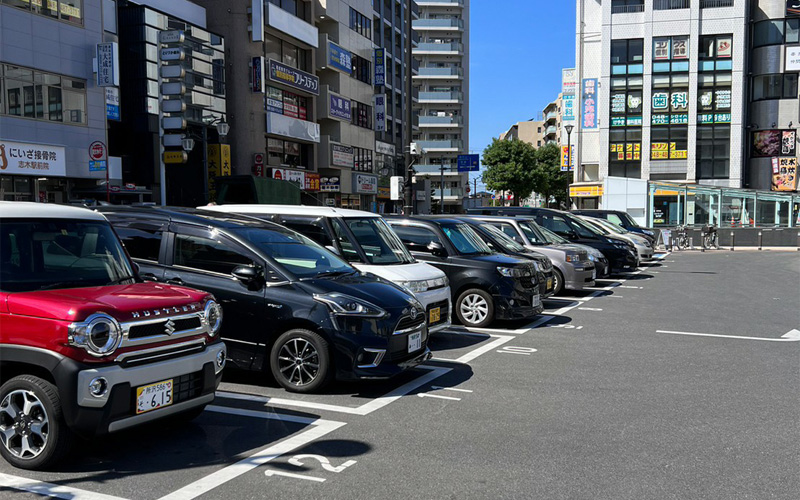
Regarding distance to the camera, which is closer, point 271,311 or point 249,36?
point 271,311

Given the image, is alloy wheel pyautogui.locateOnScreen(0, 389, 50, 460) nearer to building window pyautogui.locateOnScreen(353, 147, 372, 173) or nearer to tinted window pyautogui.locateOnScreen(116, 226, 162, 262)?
Result: tinted window pyautogui.locateOnScreen(116, 226, 162, 262)

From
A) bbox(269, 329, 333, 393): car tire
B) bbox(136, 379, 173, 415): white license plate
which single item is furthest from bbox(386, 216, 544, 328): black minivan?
bbox(136, 379, 173, 415): white license plate

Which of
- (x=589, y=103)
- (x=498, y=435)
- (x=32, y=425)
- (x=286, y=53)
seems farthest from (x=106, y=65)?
(x=589, y=103)

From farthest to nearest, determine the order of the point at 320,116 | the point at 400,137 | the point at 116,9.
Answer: the point at 400,137 < the point at 320,116 < the point at 116,9

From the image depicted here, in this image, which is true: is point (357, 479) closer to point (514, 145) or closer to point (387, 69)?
point (387, 69)

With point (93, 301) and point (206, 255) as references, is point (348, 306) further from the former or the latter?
point (93, 301)

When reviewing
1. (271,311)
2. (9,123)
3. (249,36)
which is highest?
(249,36)

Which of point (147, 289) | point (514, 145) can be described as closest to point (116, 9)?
point (147, 289)

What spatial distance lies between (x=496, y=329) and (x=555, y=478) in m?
6.31

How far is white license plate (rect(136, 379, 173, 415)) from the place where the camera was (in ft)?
15.0

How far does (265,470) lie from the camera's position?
4.62 meters

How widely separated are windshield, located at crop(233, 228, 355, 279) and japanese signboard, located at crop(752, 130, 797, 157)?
177 feet

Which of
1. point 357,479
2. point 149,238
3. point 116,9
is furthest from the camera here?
point 116,9

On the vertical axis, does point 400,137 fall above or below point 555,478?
above
